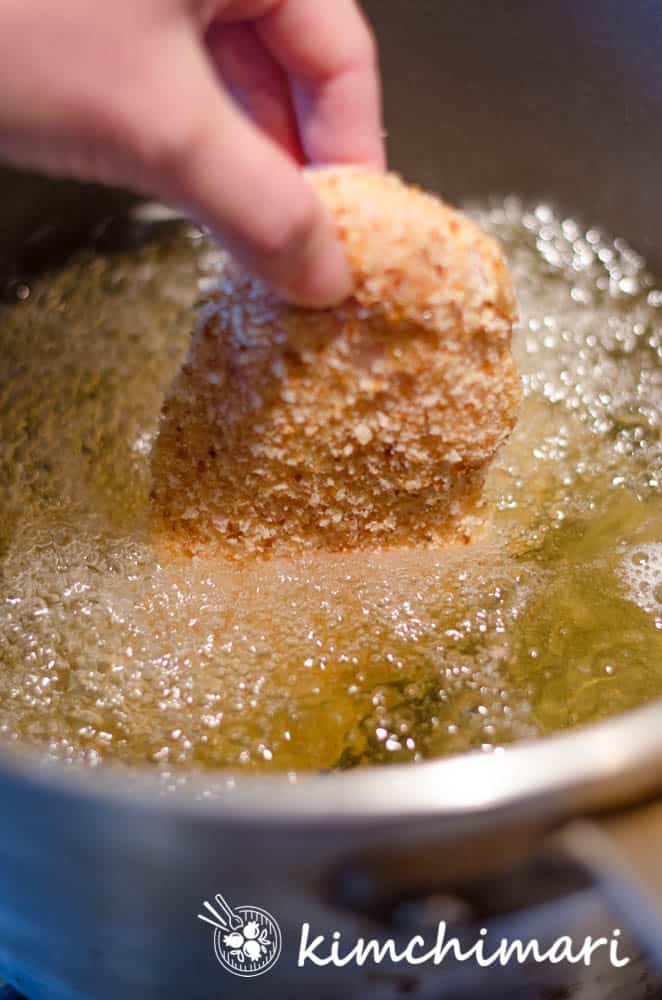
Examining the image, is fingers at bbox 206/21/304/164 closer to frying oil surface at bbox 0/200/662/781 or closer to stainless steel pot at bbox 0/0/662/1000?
frying oil surface at bbox 0/200/662/781

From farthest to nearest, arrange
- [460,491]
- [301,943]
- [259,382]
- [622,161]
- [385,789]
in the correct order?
[622,161]
[460,491]
[259,382]
[301,943]
[385,789]

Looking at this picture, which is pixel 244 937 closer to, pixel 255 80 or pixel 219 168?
pixel 219 168

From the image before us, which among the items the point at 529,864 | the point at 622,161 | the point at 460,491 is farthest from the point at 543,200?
the point at 529,864

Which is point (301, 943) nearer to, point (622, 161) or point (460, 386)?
point (460, 386)

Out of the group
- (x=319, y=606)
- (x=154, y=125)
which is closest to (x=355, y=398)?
(x=319, y=606)

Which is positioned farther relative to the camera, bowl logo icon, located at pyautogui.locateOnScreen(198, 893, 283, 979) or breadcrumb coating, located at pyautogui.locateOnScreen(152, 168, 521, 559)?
breadcrumb coating, located at pyautogui.locateOnScreen(152, 168, 521, 559)

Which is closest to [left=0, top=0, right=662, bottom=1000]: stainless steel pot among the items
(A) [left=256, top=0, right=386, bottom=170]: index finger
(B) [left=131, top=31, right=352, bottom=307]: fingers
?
(B) [left=131, top=31, right=352, bottom=307]: fingers
